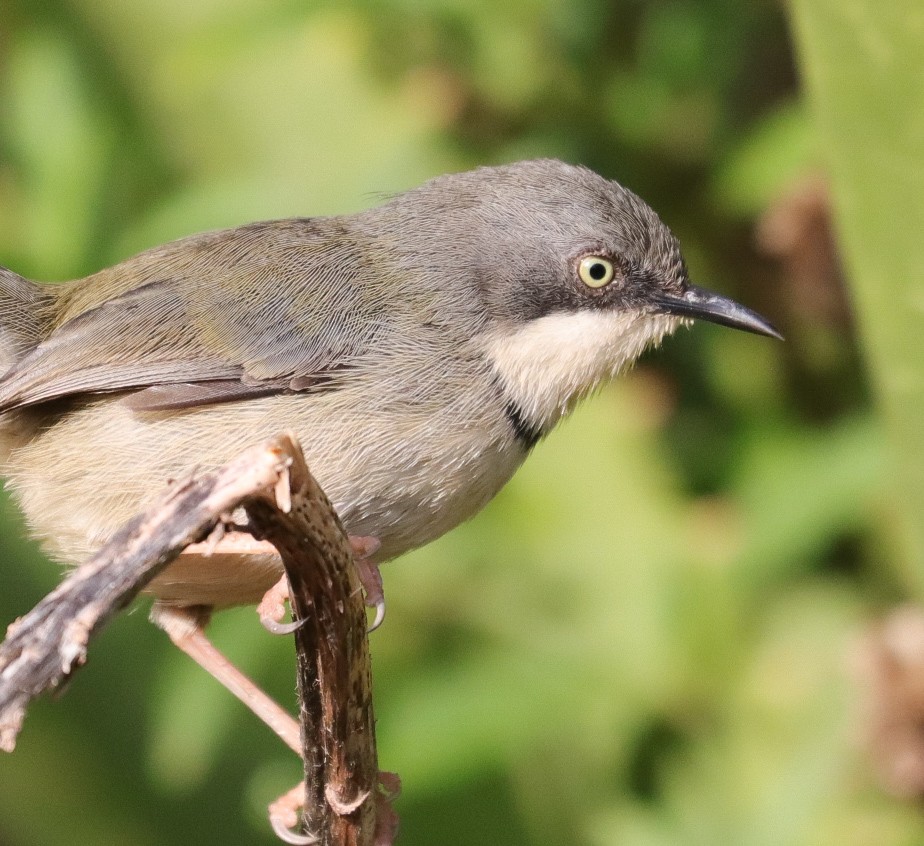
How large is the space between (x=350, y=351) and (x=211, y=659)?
3.94 ft

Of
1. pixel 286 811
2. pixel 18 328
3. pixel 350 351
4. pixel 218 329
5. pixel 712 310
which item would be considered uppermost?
pixel 18 328

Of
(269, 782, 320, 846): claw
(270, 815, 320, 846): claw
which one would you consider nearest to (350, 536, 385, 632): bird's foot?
(270, 815, 320, 846): claw

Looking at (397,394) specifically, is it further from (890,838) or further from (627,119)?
(890,838)

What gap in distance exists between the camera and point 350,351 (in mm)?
3971

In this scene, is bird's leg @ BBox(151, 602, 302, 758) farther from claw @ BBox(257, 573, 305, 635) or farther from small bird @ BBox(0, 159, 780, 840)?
claw @ BBox(257, 573, 305, 635)

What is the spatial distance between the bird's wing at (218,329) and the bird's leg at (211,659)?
2.84 feet

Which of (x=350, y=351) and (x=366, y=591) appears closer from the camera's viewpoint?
(x=366, y=591)

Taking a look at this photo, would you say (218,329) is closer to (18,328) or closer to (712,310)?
(18,328)

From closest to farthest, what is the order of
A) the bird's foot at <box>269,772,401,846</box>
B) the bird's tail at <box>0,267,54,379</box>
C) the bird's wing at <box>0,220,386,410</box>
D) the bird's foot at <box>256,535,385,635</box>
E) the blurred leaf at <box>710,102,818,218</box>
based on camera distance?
the bird's foot at <box>269,772,401,846</box>
the bird's foot at <box>256,535,385,635</box>
the bird's wing at <box>0,220,386,410</box>
the bird's tail at <box>0,267,54,379</box>
the blurred leaf at <box>710,102,818,218</box>

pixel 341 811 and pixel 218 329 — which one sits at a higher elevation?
pixel 218 329

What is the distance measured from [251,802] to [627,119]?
9.56 ft

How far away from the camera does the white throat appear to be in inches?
159

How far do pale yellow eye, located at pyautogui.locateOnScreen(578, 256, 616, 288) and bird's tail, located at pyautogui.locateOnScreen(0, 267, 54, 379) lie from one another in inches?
66.4

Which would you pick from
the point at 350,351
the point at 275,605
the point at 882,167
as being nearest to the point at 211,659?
the point at 275,605
